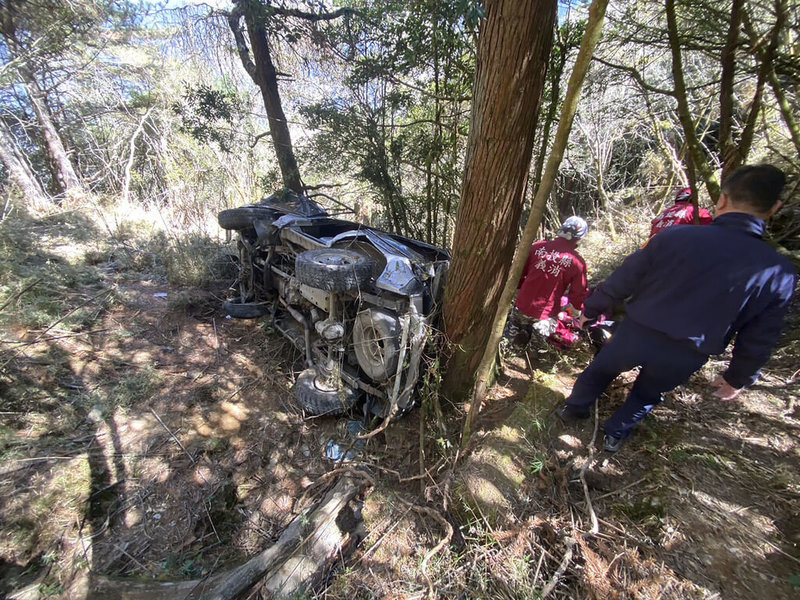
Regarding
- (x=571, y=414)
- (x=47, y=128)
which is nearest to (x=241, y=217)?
(x=571, y=414)

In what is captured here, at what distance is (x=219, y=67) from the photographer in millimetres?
6688

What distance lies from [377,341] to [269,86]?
5629mm

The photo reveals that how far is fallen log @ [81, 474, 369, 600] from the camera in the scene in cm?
174

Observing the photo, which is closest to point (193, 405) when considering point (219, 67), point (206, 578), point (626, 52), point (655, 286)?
point (206, 578)

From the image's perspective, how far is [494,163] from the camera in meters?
2.03

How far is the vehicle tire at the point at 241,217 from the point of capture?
13.6 feet

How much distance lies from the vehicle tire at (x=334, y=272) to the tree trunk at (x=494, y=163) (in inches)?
26.4

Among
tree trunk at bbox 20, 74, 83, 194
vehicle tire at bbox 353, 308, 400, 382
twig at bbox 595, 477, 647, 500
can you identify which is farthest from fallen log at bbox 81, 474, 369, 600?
tree trunk at bbox 20, 74, 83, 194

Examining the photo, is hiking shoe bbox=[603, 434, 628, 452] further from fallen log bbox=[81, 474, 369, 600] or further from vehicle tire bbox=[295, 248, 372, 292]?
vehicle tire bbox=[295, 248, 372, 292]

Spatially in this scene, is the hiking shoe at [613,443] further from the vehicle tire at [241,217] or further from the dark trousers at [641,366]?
the vehicle tire at [241,217]

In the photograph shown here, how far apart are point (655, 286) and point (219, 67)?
835 cm

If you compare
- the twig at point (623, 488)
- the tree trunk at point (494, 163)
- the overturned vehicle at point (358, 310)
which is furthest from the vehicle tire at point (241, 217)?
the twig at point (623, 488)

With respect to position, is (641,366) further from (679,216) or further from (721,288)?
(679,216)

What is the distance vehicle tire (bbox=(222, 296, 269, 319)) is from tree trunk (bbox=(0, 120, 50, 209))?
7.16 metres
